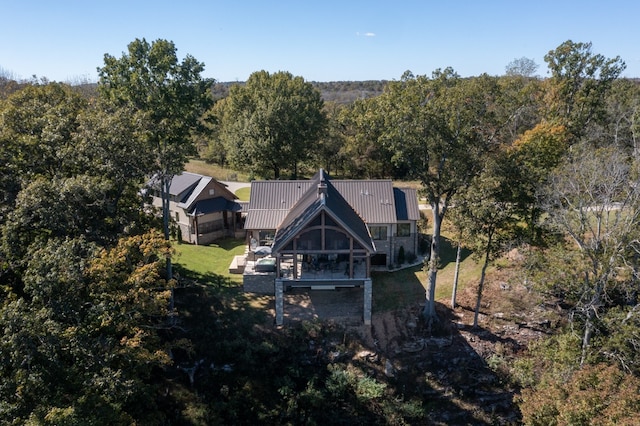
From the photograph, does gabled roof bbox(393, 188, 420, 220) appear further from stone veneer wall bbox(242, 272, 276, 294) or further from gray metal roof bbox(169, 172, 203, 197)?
gray metal roof bbox(169, 172, 203, 197)

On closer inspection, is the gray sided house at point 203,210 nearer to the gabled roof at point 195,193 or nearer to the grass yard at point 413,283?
the gabled roof at point 195,193

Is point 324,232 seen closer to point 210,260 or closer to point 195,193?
point 210,260

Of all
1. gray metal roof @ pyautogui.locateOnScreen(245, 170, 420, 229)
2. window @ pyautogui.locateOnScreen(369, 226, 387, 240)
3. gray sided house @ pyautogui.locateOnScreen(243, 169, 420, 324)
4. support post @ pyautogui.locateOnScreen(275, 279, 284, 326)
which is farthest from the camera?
window @ pyautogui.locateOnScreen(369, 226, 387, 240)

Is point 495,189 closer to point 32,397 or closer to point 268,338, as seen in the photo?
point 268,338

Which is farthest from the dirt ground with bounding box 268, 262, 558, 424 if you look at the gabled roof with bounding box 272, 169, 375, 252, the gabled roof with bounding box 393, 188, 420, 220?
the gabled roof with bounding box 393, 188, 420, 220

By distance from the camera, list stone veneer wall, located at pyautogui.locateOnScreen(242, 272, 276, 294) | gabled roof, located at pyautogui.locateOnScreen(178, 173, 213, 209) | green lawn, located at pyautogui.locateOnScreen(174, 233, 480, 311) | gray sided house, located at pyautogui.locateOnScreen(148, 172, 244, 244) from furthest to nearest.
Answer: gray sided house, located at pyautogui.locateOnScreen(148, 172, 244, 244), gabled roof, located at pyautogui.locateOnScreen(178, 173, 213, 209), green lawn, located at pyautogui.locateOnScreen(174, 233, 480, 311), stone veneer wall, located at pyautogui.locateOnScreen(242, 272, 276, 294)

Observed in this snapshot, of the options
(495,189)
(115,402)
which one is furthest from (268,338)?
(495,189)
